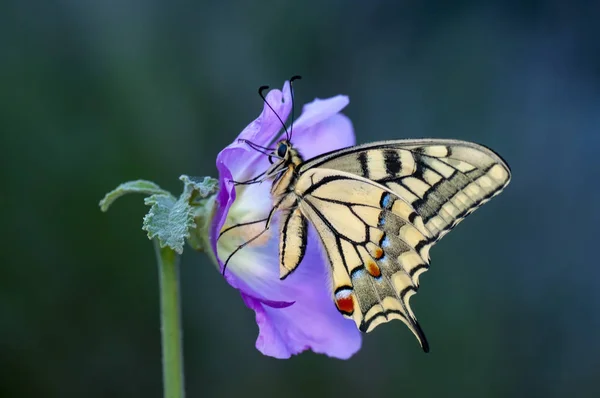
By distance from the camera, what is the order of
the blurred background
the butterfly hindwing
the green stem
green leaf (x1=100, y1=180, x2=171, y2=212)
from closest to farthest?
the green stem → green leaf (x1=100, y1=180, x2=171, y2=212) → the butterfly hindwing → the blurred background

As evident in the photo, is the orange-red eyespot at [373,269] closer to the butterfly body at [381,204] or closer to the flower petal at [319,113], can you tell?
the butterfly body at [381,204]

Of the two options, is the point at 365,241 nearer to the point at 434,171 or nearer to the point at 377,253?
the point at 377,253

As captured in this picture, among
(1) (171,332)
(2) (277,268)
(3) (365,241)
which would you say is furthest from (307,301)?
(1) (171,332)

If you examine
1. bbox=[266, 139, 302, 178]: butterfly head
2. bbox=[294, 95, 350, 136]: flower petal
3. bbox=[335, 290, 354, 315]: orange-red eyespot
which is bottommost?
bbox=[335, 290, 354, 315]: orange-red eyespot

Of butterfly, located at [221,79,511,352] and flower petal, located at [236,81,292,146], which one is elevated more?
flower petal, located at [236,81,292,146]

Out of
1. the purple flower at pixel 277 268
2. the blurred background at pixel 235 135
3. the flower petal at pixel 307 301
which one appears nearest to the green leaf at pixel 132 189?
the purple flower at pixel 277 268

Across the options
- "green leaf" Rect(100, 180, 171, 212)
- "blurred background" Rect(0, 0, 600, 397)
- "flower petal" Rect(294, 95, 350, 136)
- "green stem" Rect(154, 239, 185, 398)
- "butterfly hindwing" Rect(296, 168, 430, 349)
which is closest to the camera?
"green stem" Rect(154, 239, 185, 398)

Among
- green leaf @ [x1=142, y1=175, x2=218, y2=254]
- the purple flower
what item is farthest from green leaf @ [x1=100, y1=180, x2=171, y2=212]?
the purple flower

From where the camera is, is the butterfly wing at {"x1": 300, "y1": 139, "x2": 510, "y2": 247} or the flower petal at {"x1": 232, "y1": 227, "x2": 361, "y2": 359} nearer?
the butterfly wing at {"x1": 300, "y1": 139, "x2": 510, "y2": 247}

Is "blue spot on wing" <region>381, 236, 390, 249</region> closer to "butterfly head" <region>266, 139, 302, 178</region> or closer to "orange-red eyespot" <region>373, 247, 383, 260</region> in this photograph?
"orange-red eyespot" <region>373, 247, 383, 260</region>
